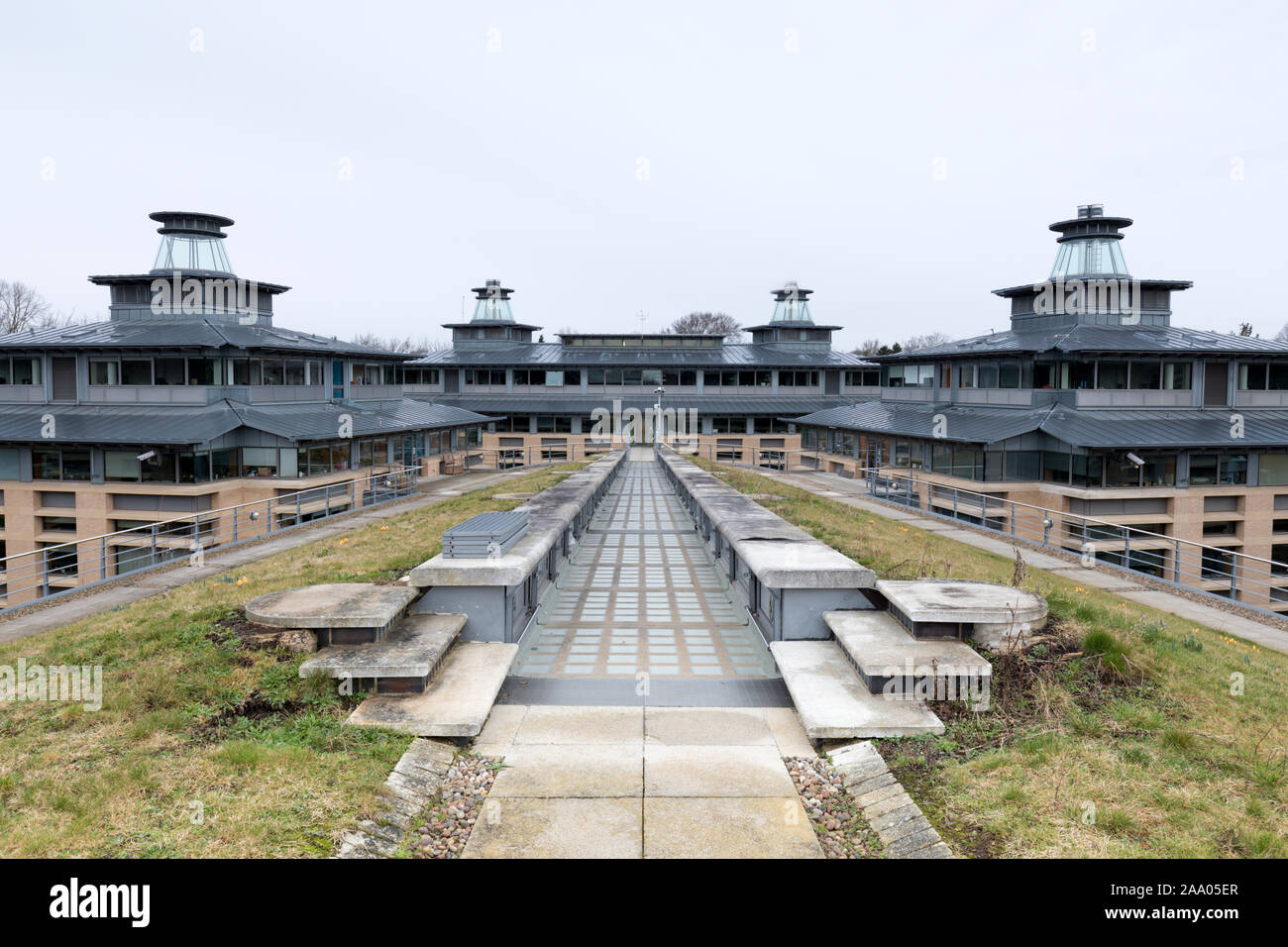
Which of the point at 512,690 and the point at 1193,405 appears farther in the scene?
the point at 1193,405

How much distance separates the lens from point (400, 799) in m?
7.36

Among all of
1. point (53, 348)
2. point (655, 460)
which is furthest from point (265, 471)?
point (655, 460)

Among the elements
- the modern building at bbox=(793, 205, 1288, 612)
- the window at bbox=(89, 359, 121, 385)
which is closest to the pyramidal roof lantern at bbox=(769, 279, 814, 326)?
the modern building at bbox=(793, 205, 1288, 612)

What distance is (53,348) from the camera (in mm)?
39438

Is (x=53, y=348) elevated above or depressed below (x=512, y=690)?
above

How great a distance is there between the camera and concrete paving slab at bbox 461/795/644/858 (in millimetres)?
6613

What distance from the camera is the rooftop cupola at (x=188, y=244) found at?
46844 mm

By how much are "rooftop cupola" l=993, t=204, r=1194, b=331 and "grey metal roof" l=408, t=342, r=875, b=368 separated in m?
25.4

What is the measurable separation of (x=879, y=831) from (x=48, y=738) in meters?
7.68

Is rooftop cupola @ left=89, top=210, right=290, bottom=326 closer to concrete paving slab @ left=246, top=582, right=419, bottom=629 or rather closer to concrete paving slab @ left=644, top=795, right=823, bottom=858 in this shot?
concrete paving slab @ left=246, top=582, right=419, bottom=629

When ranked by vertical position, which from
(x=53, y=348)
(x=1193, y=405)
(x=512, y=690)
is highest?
(x=53, y=348)

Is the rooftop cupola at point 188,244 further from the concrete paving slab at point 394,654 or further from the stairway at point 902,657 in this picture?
the stairway at point 902,657

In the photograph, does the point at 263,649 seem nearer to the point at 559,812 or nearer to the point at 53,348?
the point at 559,812
